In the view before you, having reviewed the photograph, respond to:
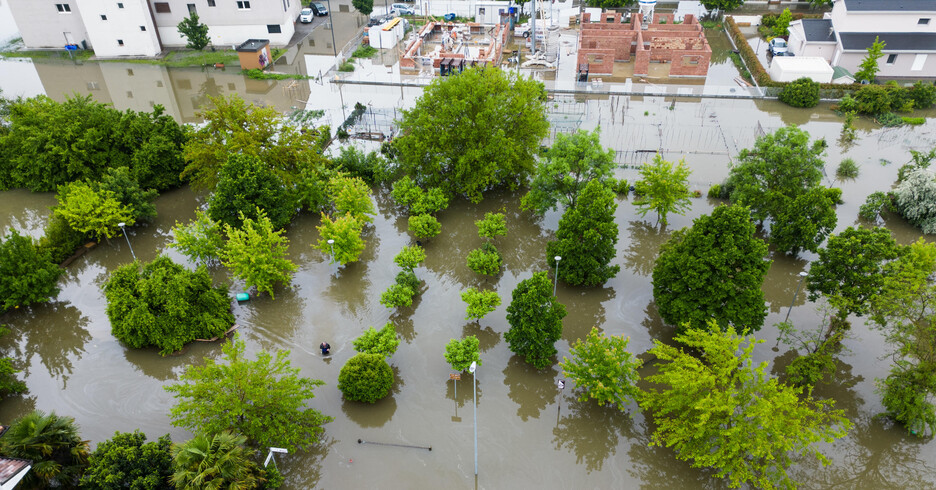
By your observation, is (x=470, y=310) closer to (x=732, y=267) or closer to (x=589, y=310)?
(x=589, y=310)

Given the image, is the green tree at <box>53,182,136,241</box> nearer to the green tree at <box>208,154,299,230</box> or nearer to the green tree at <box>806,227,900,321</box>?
the green tree at <box>208,154,299,230</box>

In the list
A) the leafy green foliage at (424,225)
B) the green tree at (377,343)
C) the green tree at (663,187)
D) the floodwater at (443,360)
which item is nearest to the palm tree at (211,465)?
the floodwater at (443,360)

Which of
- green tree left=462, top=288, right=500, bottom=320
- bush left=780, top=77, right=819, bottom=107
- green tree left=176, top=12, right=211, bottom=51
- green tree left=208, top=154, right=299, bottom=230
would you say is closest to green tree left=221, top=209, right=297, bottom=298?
green tree left=208, top=154, right=299, bottom=230

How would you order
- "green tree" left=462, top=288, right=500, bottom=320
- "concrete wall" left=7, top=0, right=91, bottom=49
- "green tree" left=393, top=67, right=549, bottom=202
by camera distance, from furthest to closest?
"concrete wall" left=7, top=0, right=91, bottom=49
"green tree" left=393, top=67, right=549, bottom=202
"green tree" left=462, top=288, right=500, bottom=320

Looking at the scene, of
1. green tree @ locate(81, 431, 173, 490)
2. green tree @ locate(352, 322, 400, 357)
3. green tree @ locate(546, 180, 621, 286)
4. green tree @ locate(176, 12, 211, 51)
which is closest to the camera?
green tree @ locate(81, 431, 173, 490)

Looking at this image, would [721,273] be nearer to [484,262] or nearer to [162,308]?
[484,262]

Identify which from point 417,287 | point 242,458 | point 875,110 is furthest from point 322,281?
point 875,110
